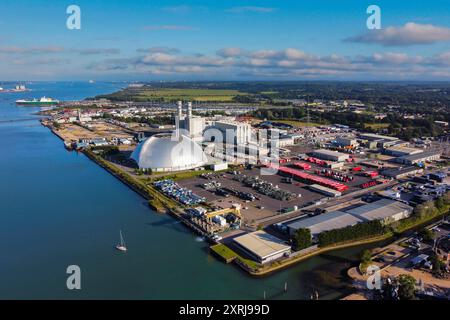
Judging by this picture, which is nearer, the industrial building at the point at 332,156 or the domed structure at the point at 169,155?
the domed structure at the point at 169,155

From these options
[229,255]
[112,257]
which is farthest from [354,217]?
[112,257]

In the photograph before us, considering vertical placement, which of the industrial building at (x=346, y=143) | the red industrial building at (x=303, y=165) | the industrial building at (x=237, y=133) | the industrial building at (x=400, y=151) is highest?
the industrial building at (x=237, y=133)

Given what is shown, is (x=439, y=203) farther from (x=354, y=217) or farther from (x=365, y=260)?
(x=365, y=260)

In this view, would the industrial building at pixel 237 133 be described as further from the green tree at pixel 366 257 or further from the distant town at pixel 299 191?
the green tree at pixel 366 257

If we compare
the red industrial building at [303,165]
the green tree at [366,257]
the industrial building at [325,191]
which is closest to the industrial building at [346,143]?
the red industrial building at [303,165]

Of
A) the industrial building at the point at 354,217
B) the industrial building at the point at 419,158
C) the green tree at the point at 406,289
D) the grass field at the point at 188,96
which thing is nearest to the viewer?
the green tree at the point at 406,289
